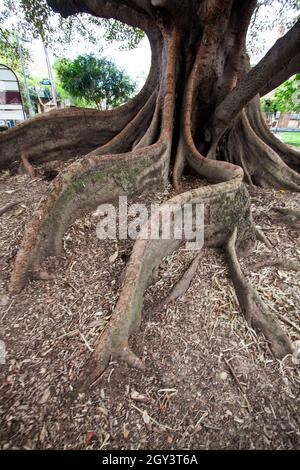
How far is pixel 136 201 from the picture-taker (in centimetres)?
273

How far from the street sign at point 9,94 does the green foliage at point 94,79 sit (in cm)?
431

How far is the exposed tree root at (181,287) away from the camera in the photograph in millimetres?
1920

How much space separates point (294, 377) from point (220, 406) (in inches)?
23.5

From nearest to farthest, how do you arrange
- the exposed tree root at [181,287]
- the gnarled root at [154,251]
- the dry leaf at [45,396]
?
the dry leaf at [45,396]
the gnarled root at [154,251]
the exposed tree root at [181,287]

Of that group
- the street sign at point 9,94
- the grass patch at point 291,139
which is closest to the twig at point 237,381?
the street sign at point 9,94

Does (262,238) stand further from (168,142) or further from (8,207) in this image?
(8,207)

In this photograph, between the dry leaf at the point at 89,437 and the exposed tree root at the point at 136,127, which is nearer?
the dry leaf at the point at 89,437

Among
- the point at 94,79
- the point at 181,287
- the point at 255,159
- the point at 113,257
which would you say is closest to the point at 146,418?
the point at 181,287

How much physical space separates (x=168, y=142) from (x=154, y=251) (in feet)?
5.82

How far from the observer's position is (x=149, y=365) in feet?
5.20

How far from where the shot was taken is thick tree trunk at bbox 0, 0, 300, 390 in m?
1.97

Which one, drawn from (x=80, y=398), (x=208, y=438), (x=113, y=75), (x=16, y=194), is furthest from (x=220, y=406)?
(x=113, y=75)

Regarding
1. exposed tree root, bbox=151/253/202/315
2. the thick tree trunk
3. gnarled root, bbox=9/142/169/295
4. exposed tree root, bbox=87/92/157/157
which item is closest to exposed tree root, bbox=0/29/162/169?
the thick tree trunk

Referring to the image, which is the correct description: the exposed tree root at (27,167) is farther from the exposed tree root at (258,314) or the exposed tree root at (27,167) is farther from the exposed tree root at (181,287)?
the exposed tree root at (258,314)
